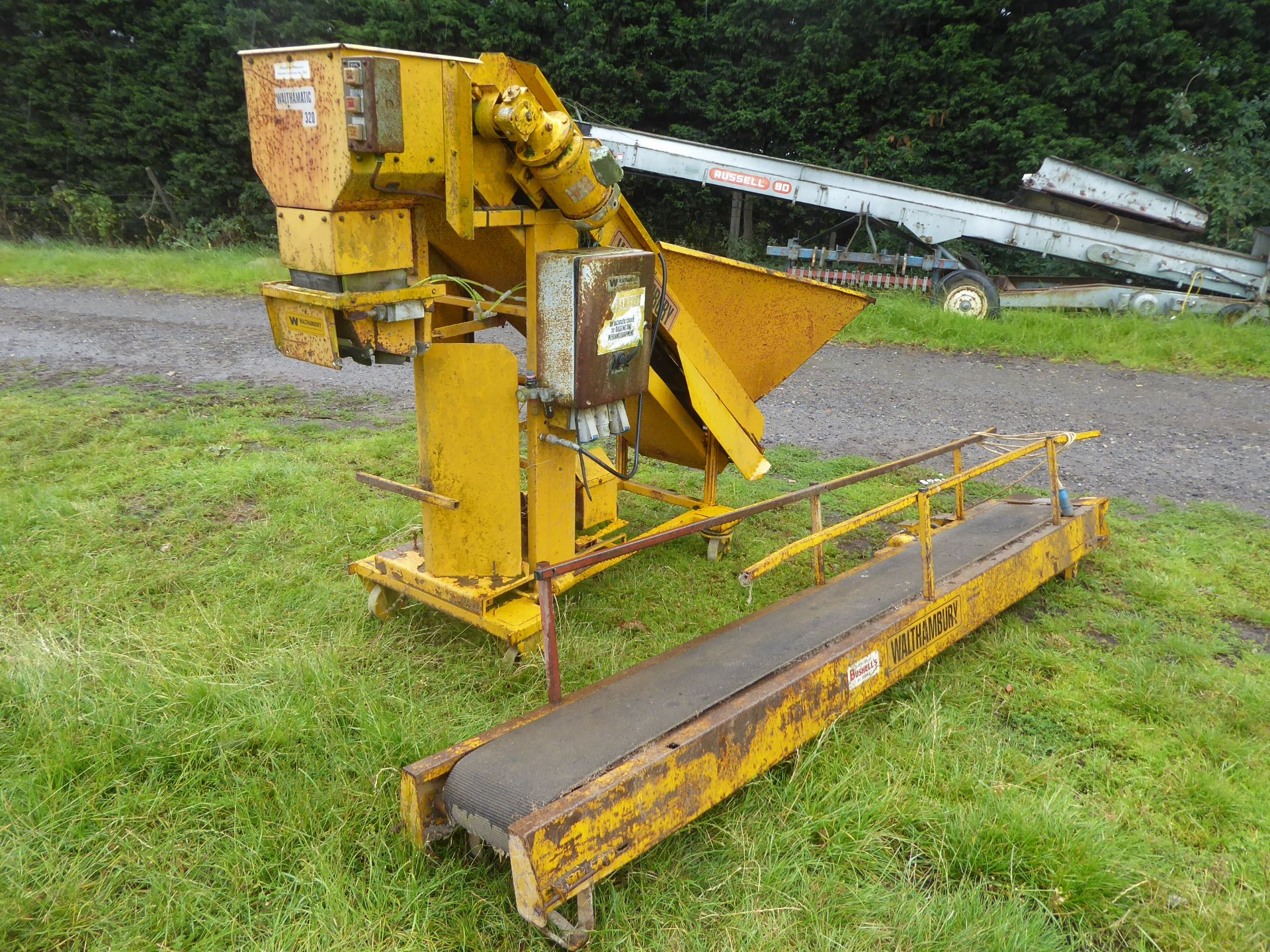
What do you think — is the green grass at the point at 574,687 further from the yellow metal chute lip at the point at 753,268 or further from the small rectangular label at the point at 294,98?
the small rectangular label at the point at 294,98

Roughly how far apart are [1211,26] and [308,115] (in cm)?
1451

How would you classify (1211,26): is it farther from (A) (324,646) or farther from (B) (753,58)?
(A) (324,646)

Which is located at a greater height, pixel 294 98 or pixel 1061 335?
pixel 294 98

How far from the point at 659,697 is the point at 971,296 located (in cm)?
914

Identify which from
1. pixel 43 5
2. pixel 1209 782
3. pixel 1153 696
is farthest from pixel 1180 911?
pixel 43 5

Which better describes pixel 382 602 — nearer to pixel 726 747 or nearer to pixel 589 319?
pixel 589 319

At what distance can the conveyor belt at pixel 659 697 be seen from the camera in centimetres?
246

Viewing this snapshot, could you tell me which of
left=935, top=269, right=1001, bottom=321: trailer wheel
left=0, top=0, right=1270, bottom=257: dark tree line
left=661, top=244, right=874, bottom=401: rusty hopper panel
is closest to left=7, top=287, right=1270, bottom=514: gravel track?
left=935, top=269, right=1001, bottom=321: trailer wheel

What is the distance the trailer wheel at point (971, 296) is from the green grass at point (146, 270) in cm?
917

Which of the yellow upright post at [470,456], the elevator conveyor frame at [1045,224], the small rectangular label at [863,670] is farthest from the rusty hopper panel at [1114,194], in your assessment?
the yellow upright post at [470,456]

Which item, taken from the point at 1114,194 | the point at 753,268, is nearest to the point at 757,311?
the point at 753,268

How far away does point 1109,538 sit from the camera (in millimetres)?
5102

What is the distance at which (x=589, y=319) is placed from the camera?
3252 mm

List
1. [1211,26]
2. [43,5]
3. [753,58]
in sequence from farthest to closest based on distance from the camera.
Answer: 1. [43,5]
2. [753,58]
3. [1211,26]
